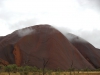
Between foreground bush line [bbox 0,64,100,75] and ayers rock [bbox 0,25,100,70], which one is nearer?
foreground bush line [bbox 0,64,100,75]

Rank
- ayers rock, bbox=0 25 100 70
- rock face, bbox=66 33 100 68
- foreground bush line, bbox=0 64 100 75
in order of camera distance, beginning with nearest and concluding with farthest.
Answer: foreground bush line, bbox=0 64 100 75
ayers rock, bbox=0 25 100 70
rock face, bbox=66 33 100 68

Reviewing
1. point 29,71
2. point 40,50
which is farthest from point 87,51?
point 29,71

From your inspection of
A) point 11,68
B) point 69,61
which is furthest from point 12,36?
point 11,68

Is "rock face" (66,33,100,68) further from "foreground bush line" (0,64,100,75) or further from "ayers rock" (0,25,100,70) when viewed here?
"foreground bush line" (0,64,100,75)

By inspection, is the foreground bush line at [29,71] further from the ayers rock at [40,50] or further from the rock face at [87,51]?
the rock face at [87,51]

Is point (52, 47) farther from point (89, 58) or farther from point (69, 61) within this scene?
point (89, 58)

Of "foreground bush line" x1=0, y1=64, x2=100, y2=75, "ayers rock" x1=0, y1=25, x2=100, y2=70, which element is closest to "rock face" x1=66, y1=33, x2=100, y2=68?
"ayers rock" x1=0, y1=25, x2=100, y2=70

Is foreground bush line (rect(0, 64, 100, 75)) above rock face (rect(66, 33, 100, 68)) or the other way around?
the other way around
